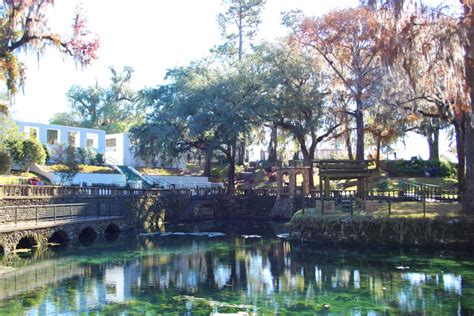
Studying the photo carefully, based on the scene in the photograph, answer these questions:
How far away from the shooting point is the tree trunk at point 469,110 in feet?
66.3

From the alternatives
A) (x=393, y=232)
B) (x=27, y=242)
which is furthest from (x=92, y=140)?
(x=393, y=232)

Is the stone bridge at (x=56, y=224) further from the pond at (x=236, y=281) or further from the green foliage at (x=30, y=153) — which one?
the green foliage at (x=30, y=153)

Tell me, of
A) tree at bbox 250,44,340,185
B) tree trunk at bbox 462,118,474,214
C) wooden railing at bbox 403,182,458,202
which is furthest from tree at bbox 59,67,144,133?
tree trunk at bbox 462,118,474,214

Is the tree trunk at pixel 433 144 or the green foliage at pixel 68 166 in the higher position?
the tree trunk at pixel 433 144

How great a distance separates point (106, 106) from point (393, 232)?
6308 cm

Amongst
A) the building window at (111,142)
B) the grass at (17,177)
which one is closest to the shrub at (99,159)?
the building window at (111,142)

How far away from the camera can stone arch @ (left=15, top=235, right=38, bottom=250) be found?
24414mm

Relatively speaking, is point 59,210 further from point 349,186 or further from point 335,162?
point 349,186

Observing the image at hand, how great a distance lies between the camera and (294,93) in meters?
42.2

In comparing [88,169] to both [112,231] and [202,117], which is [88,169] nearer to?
[202,117]

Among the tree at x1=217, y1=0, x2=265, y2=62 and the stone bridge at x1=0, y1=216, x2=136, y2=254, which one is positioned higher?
the tree at x1=217, y1=0, x2=265, y2=62

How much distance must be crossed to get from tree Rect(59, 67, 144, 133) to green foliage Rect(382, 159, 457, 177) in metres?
41.7

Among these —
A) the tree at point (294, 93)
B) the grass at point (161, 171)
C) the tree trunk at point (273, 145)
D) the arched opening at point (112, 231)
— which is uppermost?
the tree at point (294, 93)

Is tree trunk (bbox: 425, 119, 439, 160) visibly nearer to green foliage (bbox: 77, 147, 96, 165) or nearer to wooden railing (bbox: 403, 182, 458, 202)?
wooden railing (bbox: 403, 182, 458, 202)
